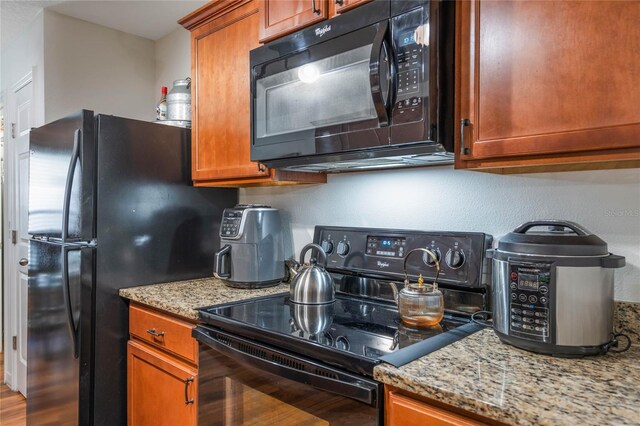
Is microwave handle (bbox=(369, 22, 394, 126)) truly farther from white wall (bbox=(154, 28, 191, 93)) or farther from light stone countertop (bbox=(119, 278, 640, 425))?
white wall (bbox=(154, 28, 191, 93))

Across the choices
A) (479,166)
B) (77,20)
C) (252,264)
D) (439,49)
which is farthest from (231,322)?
(77,20)

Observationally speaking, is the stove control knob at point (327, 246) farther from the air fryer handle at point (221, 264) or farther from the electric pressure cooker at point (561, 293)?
the electric pressure cooker at point (561, 293)

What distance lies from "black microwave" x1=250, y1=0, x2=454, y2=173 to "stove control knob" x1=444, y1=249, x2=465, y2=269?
310mm

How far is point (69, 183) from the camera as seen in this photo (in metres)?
1.72

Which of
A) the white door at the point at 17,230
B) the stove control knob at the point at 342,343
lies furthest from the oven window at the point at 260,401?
the white door at the point at 17,230

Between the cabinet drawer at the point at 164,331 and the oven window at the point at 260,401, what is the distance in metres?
0.11

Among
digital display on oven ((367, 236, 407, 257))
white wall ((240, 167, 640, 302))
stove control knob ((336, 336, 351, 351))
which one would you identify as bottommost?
stove control knob ((336, 336, 351, 351))

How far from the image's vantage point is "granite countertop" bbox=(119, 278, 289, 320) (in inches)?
59.7

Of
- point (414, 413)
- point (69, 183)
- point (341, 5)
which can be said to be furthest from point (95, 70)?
point (414, 413)

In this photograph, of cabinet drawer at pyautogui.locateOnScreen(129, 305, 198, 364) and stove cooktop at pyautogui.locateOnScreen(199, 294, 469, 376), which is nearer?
stove cooktop at pyautogui.locateOnScreen(199, 294, 469, 376)

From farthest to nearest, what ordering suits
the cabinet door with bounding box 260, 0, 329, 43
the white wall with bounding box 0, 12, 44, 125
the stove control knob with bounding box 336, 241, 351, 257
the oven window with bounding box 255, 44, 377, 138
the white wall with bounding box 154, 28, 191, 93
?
the white wall with bounding box 154, 28, 191, 93
the white wall with bounding box 0, 12, 44, 125
the stove control knob with bounding box 336, 241, 351, 257
the cabinet door with bounding box 260, 0, 329, 43
the oven window with bounding box 255, 44, 377, 138

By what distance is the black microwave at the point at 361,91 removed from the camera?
1.12 metres

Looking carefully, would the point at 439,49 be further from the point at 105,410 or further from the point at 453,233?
the point at 105,410

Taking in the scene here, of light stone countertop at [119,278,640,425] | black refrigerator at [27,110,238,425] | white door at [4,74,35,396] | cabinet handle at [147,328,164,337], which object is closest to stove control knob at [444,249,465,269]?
light stone countertop at [119,278,640,425]
